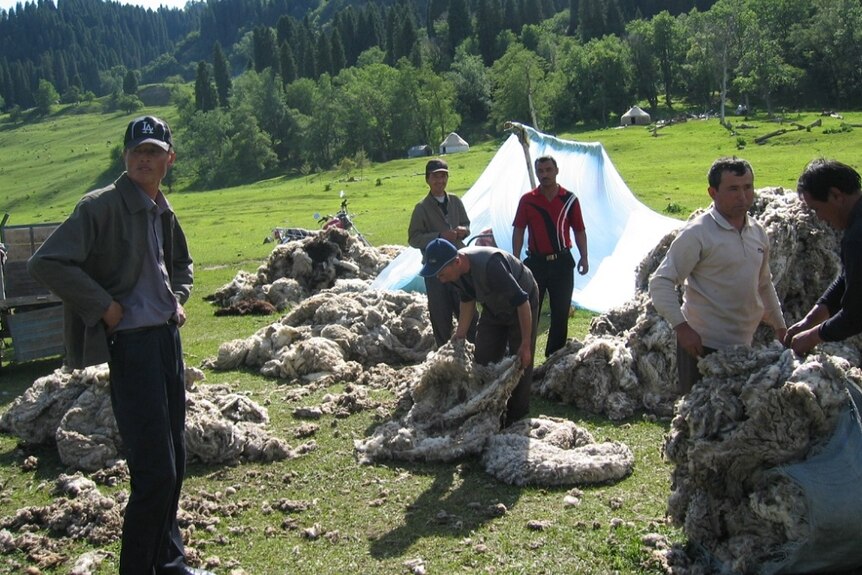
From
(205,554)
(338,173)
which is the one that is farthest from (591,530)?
(338,173)

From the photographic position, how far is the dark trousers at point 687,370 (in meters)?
5.43

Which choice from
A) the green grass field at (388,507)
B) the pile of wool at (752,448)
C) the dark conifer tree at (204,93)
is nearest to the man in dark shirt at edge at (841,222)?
the pile of wool at (752,448)

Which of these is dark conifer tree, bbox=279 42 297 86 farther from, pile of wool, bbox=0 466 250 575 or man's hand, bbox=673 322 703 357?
man's hand, bbox=673 322 703 357

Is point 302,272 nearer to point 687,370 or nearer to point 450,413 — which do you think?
point 450,413

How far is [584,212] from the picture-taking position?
14.3 meters

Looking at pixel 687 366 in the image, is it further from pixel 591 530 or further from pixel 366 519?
pixel 366 519

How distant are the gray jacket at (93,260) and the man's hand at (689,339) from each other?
3.18 meters

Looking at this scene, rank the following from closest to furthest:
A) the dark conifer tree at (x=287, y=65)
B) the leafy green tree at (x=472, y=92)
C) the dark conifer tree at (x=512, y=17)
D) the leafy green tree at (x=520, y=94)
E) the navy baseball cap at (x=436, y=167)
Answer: the navy baseball cap at (x=436, y=167)
the leafy green tree at (x=520, y=94)
the leafy green tree at (x=472, y=92)
the dark conifer tree at (x=287, y=65)
the dark conifer tree at (x=512, y=17)

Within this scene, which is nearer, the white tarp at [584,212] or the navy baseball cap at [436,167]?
the navy baseball cap at [436,167]

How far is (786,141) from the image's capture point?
48.5 metres

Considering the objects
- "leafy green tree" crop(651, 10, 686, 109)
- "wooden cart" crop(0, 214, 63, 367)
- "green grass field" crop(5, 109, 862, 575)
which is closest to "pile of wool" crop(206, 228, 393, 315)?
"green grass field" crop(5, 109, 862, 575)

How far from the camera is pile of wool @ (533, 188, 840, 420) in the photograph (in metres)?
8.02

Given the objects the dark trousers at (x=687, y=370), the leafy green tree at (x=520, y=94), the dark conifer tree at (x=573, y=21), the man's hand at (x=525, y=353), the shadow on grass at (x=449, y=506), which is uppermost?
the dark conifer tree at (x=573, y=21)

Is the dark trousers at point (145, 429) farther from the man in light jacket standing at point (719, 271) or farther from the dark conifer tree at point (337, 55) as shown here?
the dark conifer tree at point (337, 55)
